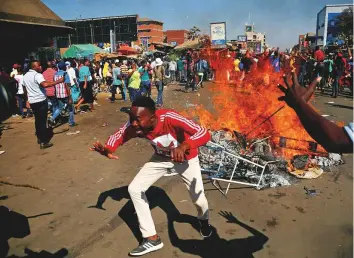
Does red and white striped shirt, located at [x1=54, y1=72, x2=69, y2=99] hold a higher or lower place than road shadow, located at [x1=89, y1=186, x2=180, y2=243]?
higher

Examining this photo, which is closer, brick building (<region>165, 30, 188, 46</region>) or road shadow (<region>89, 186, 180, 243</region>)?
road shadow (<region>89, 186, 180, 243</region>)

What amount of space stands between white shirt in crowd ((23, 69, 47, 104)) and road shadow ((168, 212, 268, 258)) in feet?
16.9

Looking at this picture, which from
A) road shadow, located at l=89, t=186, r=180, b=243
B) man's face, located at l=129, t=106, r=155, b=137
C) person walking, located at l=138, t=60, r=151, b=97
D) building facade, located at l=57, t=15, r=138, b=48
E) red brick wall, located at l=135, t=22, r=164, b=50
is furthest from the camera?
red brick wall, located at l=135, t=22, r=164, b=50

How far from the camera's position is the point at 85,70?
1211 cm

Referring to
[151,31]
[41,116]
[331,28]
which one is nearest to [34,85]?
[41,116]

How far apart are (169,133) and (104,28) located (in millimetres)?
62759

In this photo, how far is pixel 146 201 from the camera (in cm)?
349

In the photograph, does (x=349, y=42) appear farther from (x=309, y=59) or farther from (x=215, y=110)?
(x=215, y=110)

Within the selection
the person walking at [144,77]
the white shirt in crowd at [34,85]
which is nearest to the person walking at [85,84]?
the person walking at [144,77]

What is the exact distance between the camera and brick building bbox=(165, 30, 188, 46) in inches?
3819

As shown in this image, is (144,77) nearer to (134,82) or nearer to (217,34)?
(134,82)

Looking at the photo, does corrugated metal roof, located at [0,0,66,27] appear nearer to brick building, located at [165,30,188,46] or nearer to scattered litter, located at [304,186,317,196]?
scattered litter, located at [304,186,317,196]

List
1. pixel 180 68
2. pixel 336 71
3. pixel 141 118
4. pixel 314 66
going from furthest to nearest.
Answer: pixel 180 68, pixel 314 66, pixel 336 71, pixel 141 118

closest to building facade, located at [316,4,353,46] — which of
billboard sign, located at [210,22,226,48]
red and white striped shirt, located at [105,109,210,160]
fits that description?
billboard sign, located at [210,22,226,48]
